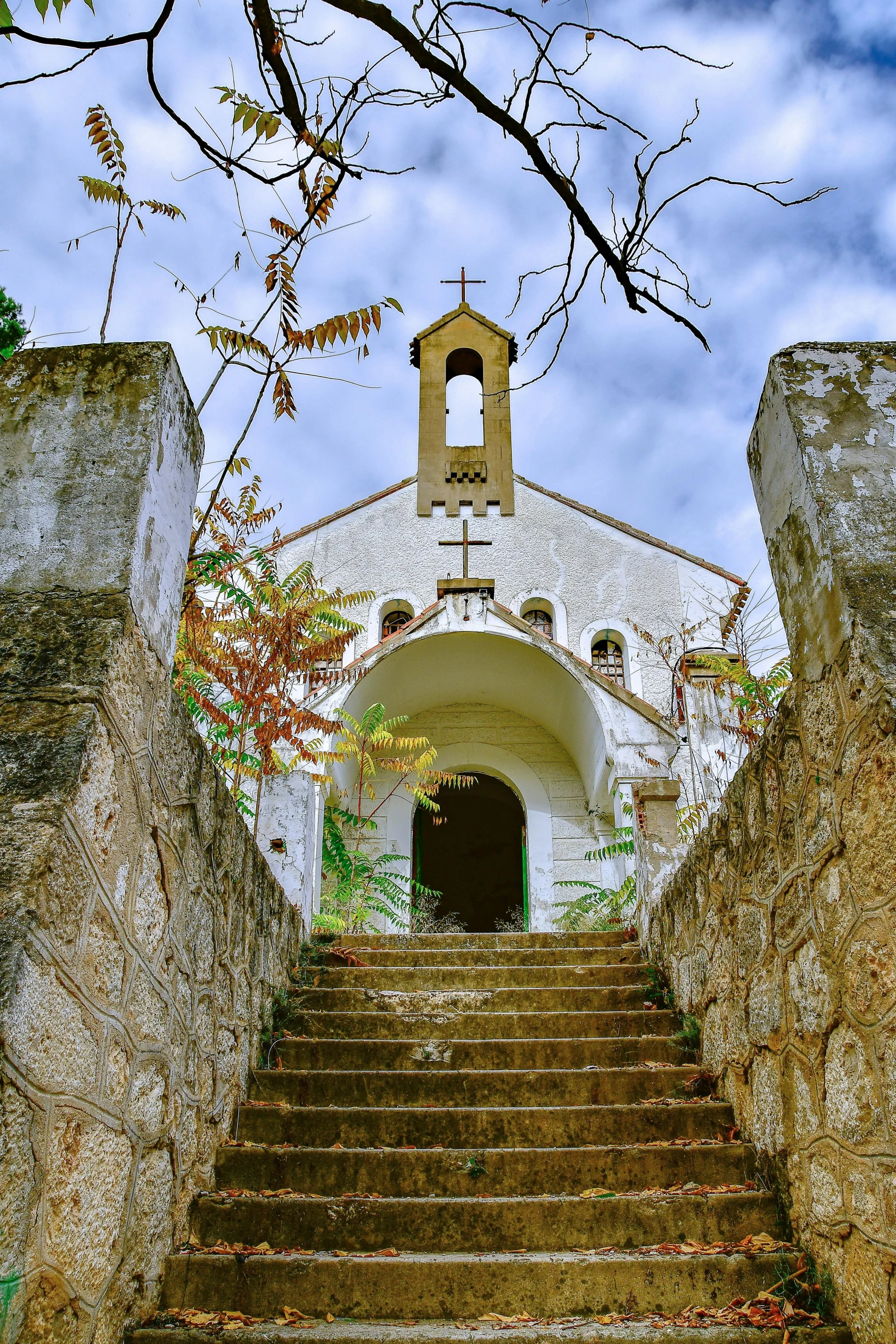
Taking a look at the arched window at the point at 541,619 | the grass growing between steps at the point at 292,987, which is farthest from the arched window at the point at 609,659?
the grass growing between steps at the point at 292,987

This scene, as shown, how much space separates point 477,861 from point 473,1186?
528 inches

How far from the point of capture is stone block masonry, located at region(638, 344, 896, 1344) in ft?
8.29

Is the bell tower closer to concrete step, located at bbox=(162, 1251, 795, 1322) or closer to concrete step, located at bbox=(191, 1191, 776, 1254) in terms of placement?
concrete step, located at bbox=(191, 1191, 776, 1254)

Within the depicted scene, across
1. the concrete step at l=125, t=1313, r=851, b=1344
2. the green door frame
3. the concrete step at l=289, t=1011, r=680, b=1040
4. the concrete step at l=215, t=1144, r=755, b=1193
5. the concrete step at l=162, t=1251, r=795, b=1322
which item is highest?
the green door frame

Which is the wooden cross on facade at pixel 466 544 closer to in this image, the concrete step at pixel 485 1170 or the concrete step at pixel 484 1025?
the concrete step at pixel 484 1025

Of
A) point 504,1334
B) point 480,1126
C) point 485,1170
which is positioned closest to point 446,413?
point 480,1126

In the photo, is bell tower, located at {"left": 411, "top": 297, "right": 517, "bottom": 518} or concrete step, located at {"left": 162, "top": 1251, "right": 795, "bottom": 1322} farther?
→ bell tower, located at {"left": 411, "top": 297, "right": 517, "bottom": 518}

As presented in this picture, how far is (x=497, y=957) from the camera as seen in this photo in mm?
5664

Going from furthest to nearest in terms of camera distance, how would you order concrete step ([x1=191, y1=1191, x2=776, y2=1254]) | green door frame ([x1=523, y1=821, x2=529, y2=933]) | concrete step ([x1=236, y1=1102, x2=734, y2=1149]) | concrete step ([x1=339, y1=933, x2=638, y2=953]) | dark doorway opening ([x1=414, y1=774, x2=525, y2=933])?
1. dark doorway opening ([x1=414, y1=774, x2=525, y2=933])
2. green door frame ([x1=523, y1=821, x2=529, y2=933])
3. concrete step ([x1=339, y1=933, x2=638, y2=953])
4. concrete step ([x1=236, y1=1102, x2=734, y2=1149])
5. concrete step ([x1=191, y1=1191, x2=776, y2=1254])

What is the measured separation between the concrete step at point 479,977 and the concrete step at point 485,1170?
5.39 feet

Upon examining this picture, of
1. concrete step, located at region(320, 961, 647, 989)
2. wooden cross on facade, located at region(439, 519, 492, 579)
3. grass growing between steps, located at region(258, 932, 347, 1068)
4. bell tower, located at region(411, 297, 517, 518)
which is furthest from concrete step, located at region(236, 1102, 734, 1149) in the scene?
bell tower, located at region(411, 297, 517, 518)

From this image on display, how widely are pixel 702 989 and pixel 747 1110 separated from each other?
83cm

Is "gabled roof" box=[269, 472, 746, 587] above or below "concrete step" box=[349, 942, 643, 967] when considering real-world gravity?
above

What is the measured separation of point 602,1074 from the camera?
4.12 metres
